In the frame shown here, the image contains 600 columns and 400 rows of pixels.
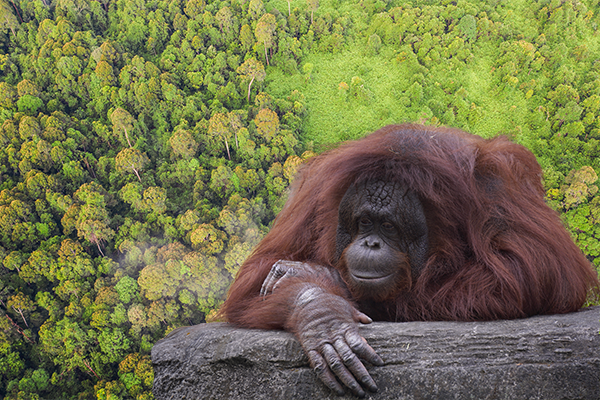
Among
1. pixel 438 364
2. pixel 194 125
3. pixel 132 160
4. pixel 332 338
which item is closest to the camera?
pixel 438 364

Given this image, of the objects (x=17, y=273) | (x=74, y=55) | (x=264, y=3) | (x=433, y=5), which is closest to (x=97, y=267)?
(x=17, y=273)

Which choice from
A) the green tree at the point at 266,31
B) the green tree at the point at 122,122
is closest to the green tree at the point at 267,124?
the green tree at the point at 266,31

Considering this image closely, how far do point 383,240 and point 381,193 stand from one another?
0.21 m

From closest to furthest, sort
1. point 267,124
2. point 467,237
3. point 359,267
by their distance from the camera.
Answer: point 359,267 → point 467,237 → point 267,124

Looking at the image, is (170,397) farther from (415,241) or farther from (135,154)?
(135,154)

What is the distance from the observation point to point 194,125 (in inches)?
856

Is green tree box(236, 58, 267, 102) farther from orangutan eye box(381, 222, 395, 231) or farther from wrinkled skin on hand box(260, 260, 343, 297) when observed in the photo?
orangutan eye box(381, 222, 395, 231)

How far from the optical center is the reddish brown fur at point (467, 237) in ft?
5.96

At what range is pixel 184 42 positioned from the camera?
22156mm

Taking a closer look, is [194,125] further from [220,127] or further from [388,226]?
[388,226]

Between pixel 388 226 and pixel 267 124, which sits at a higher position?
pixel 388 226

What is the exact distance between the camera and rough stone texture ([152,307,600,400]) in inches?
52.6

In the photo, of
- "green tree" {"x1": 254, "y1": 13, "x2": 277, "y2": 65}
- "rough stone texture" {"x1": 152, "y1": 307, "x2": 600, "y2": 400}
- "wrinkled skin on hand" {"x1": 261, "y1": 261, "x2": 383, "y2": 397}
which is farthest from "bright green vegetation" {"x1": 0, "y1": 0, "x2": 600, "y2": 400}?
"wrinkled skin on hand" {"x1": 261, "y1": 261, "x2": 383, "y2": 397}

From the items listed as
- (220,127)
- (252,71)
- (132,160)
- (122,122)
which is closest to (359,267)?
(220,127)
